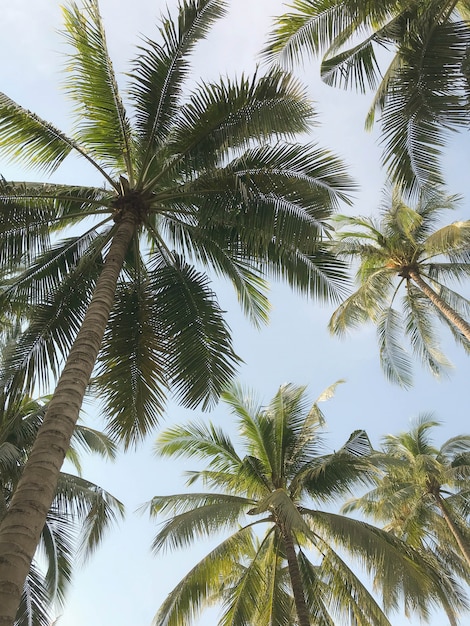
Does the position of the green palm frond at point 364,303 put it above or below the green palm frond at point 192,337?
above

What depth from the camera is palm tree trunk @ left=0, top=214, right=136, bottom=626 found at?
347cm

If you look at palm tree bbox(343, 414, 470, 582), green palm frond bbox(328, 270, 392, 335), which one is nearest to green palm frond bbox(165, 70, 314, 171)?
green palm frond bbox(328, 270, 392, 335)

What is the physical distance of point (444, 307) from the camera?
559 inches

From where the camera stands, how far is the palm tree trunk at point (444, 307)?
13.4 m

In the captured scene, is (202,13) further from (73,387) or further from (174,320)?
(73,387)

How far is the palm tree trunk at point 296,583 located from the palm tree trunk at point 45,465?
7.16 meters

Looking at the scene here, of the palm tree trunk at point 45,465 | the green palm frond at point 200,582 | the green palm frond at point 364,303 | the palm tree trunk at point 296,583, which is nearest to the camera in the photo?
the palm tree trunk at point 45,465

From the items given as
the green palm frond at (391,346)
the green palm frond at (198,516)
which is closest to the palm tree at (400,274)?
the green palm frond at (391,346)

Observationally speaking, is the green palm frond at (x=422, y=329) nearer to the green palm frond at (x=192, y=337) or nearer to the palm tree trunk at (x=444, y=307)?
the palm tree trunk at (x=444, y=307)

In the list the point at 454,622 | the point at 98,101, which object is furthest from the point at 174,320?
the point at 454,622

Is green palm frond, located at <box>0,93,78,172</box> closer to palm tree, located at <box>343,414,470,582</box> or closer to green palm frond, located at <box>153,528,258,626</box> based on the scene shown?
green palm frond, located at <box>153,528,258,626</box>

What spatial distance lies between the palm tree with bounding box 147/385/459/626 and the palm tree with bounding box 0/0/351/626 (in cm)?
350

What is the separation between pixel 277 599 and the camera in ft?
37.3

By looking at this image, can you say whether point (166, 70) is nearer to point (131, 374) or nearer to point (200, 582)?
point (131, 374)
